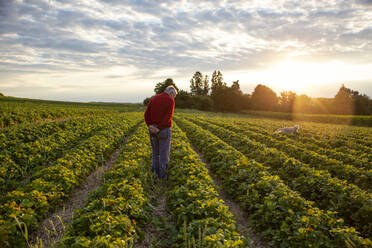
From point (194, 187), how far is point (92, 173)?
4.46 metres

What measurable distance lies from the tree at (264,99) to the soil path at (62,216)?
7185 cm

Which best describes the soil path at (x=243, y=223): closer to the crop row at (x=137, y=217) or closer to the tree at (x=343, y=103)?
the crop row at (x=137, y=217)

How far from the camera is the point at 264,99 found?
72.7 meters

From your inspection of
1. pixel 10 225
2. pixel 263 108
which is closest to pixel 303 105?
pixel 263 108

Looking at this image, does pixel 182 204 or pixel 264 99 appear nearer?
pixel 182 204

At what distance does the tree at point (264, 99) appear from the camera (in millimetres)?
71856

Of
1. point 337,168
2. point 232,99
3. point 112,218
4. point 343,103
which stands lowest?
point 337,168

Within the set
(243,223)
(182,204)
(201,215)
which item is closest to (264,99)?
(243,223)

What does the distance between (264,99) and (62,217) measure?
75524mm

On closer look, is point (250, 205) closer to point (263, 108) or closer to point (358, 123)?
point (358, 123)

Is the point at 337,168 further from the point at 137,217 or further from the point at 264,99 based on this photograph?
the point at 264,99

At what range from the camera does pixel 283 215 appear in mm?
4250

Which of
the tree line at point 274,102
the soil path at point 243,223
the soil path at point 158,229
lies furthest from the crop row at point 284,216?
the tree line at point 274,102

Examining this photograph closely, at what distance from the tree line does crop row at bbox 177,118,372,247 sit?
60740 mm
